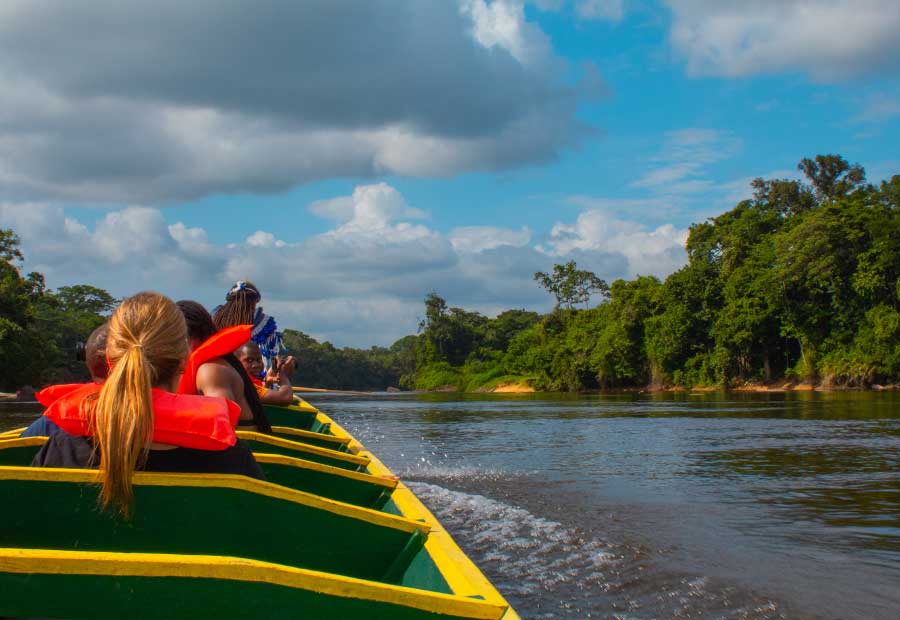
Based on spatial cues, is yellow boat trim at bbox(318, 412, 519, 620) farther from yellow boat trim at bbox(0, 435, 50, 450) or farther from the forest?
the forest

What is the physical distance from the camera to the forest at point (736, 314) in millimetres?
37000

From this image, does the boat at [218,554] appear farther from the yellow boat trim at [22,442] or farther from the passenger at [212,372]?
the passenger at [212,372]

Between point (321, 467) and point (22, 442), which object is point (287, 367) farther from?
point (22, 442)

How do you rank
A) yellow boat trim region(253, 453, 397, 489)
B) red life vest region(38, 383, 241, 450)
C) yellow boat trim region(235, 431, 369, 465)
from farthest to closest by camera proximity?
yellow boat trim region(235, 431, 369, 465)
yellow boat trim region(253, 453, 397, 489)
red life vest region(38, 383, 241, 450)

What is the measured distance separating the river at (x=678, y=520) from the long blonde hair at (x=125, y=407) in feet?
8.79

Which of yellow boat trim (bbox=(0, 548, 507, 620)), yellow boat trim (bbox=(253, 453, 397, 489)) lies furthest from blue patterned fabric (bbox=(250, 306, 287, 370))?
yellow boat trim (bbox=(0, 548, 507, 620))

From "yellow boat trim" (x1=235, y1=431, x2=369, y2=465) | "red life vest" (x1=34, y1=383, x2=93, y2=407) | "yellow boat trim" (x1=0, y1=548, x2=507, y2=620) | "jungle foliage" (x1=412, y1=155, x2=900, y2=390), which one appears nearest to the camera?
"yellow boat trim" (x1=0, y1=548, x2=507, y2=620)

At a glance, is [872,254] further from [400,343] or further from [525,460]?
[400,343]

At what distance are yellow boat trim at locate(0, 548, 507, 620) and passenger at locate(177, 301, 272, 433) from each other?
1.72 metres

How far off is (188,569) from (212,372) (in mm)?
1915

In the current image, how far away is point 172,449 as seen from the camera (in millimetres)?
2143

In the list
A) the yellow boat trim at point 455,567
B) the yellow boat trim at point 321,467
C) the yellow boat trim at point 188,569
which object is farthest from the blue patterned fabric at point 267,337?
the yellow boat trim at point 188,569

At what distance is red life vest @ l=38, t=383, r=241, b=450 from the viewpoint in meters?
2.04

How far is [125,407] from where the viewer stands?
75.4 inches
